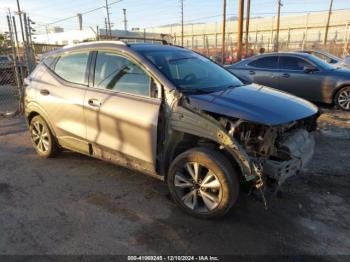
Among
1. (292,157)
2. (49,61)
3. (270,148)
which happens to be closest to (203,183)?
(270,148)

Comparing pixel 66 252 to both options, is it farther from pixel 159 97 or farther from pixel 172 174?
pixel 159 97

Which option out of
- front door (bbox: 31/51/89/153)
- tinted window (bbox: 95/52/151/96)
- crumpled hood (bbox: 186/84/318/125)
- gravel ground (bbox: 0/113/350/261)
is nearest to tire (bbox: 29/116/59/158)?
front door (bbox: 31/51/89/153)

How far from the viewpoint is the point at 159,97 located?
3.54 metres

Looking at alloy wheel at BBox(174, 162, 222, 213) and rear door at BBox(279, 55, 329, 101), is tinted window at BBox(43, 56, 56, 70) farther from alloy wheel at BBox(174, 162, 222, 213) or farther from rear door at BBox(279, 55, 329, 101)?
rear door at BBox(279, 55, 329, 101)

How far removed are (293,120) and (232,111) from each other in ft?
2.11

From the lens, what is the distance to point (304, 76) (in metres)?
8.41

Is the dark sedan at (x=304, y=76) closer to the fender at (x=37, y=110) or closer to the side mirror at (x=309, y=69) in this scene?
the side mirror at (x=309, y=69)

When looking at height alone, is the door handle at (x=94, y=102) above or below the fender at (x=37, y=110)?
above

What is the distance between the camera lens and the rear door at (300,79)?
8.32 m

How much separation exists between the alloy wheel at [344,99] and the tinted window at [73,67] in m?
6.68

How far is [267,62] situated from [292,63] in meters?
0.69

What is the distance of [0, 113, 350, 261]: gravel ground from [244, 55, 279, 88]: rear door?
4370 mm

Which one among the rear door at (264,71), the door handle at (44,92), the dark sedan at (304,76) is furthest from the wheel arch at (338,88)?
the door handle at (44,92)

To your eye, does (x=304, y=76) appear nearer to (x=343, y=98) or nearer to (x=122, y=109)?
(x=343, y=98)
